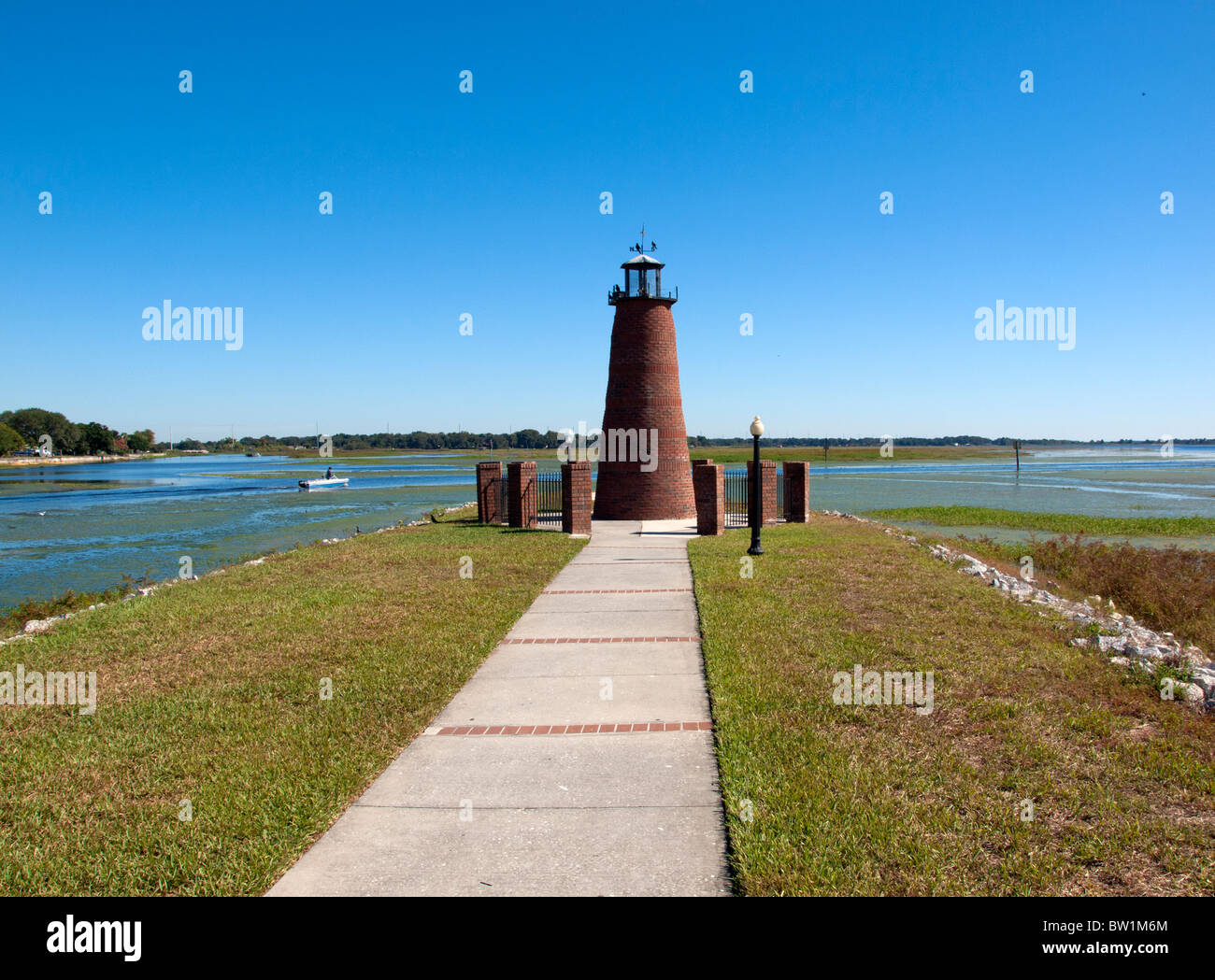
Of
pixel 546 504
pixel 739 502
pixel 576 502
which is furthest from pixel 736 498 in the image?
pixel 576 502

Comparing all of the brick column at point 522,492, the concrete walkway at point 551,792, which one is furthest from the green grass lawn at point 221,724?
the brick column at point 522,492

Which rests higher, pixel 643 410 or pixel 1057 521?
pixel 643 410

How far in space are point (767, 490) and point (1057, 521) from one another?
19226 millimetres

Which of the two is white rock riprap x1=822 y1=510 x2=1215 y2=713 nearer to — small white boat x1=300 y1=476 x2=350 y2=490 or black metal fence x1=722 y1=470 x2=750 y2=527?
black metal fence x1=722 y1=470 x2=750 y2=527

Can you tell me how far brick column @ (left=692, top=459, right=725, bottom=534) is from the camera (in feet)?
62.6

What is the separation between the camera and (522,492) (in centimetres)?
2103

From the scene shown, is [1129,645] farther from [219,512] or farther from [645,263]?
[219,512]

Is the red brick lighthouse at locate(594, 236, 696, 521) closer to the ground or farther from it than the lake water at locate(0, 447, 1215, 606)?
farther from it

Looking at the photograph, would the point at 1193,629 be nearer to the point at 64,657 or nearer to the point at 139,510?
the point at 64,657

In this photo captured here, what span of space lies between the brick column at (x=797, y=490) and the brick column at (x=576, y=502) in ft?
20.6

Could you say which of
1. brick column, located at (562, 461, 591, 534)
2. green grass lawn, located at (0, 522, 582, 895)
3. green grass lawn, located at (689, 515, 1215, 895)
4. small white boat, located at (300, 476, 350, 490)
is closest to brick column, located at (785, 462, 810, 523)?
brick column, located at (562, 461, 591, 534)

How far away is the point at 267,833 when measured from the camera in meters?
4.35

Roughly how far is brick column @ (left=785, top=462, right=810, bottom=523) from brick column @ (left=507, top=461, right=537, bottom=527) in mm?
7487
